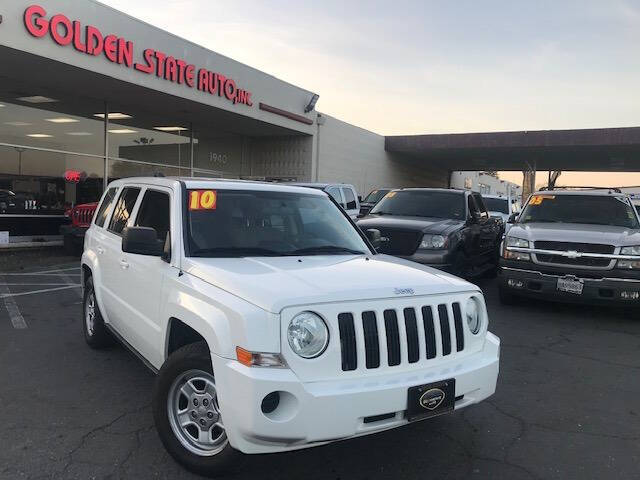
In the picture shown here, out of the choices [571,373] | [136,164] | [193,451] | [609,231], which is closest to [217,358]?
[193,451]

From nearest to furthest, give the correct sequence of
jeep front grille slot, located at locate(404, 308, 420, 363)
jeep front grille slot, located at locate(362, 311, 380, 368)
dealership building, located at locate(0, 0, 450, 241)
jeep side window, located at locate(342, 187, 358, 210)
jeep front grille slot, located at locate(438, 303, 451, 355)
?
jeep front grille slot, located at locate(362, 311, 380, 368), jeep front grille slot, located at locate(404, 308, 420, 363), jeep front grille slot, located at locate(438, 303, 451, 355), dealership building, located at locate(0, 0, 450, 241), jeep side window, located at locate(342, 187, 358, 210)

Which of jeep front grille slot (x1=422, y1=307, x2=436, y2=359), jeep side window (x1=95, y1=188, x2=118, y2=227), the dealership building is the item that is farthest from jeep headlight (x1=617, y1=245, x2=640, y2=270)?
the dealership building

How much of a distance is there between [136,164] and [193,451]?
48.8ft

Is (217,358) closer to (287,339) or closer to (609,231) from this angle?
(287,339)

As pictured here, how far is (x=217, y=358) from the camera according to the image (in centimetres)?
280

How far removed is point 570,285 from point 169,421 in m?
5.97

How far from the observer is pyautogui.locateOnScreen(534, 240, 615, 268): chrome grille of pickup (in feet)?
23.9

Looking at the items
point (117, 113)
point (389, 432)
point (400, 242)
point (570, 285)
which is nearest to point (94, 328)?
point (389, 432)

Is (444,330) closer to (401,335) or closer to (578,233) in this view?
(401,335)

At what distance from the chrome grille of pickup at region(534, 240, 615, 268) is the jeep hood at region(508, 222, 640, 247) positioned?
0.19ft

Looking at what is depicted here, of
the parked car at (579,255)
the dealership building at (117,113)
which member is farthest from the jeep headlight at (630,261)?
the dealership building at (117,113)

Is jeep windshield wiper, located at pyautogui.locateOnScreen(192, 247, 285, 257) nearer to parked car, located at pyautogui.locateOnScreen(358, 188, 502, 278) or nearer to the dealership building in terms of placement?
parked car, located at pyautogui.locateOnScreen(358, 188, 502, 278)

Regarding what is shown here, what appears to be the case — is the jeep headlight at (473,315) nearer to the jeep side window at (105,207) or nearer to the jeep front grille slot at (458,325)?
the jeep front grille slot at (458,325)

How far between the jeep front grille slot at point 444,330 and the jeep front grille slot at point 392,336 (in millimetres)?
350
